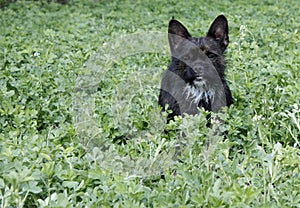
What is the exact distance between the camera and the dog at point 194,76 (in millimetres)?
5539

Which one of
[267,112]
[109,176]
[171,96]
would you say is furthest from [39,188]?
[267,112]

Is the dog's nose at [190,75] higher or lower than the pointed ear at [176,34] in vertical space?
lower

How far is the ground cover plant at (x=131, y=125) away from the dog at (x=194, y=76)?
0.72 feet

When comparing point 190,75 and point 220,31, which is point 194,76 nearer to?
point 190,75

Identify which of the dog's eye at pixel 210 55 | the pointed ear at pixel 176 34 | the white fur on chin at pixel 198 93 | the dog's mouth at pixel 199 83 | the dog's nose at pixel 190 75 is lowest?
the white fur on chin at pixel 198 93

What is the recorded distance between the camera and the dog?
554 centimetres

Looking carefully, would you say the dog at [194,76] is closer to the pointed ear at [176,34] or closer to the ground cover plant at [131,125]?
the pointed ear at [176,34]

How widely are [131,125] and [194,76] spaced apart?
28.2 inches

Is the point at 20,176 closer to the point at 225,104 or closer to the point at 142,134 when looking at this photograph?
the point at 142,134

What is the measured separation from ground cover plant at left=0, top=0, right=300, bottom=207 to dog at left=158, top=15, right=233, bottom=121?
22 cm

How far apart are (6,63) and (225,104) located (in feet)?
10.3

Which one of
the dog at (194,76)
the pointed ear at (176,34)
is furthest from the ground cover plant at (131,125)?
the pointed ear at (176,34)

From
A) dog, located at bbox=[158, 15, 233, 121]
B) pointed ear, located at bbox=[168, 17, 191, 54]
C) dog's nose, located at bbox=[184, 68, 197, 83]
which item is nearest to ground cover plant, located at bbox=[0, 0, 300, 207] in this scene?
dog, located at bbox=[158, 15, 233, 121]

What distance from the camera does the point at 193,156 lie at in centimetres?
440
